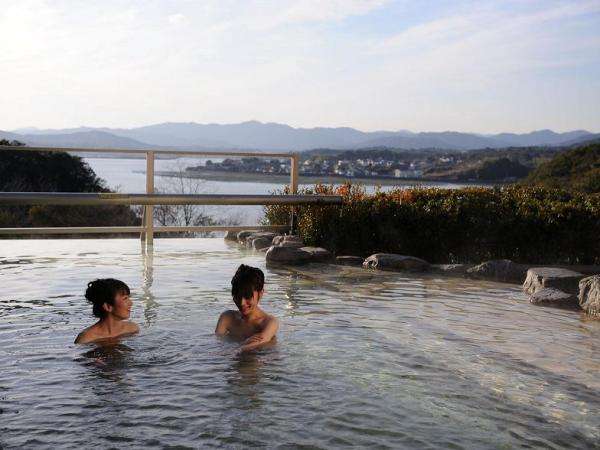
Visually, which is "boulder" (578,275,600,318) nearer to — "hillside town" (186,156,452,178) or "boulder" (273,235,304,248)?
"boulder" (273,235,304,248)

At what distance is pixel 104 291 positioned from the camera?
5359 millimetres

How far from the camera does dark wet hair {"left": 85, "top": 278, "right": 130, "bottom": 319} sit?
5.32 meters

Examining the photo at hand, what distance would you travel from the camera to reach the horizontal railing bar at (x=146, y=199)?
866 cm

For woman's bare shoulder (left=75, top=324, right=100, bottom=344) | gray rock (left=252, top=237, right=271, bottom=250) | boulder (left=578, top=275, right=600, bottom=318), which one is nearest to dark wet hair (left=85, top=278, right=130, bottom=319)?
woman's bare shoulder (left=75, top=324, right=100, bottom=344)

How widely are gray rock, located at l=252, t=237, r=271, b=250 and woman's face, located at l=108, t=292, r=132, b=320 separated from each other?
20.0 ft

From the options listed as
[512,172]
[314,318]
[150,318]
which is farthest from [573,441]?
[512,172]

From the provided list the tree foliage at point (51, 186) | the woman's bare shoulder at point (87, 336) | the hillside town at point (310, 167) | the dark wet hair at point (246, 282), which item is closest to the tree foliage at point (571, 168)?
the hillside town at point (310, 167)

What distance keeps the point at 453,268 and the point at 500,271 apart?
2.01 ft

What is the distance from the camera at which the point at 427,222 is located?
10383mm

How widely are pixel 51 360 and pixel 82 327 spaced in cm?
98

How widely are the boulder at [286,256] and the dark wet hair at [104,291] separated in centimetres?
463

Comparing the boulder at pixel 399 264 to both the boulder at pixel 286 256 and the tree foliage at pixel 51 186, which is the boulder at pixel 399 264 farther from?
the tree foliage at pixel 51 186

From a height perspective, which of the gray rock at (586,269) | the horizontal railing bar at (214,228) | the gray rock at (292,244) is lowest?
the gray rock at (586,269)

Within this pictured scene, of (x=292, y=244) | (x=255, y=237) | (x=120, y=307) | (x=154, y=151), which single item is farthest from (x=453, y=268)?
(x=120, y=307)
